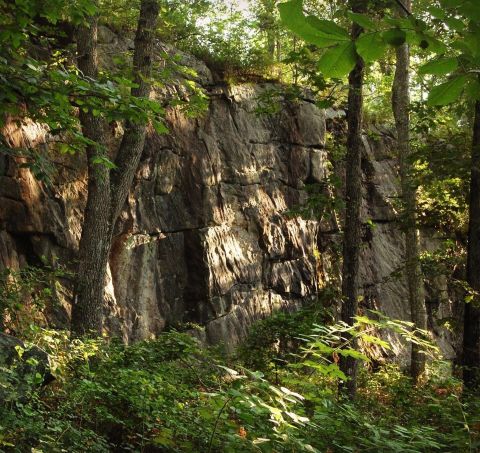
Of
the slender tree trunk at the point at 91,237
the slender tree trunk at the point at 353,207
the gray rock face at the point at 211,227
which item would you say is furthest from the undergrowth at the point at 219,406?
the gray rock face at the point at 211,227

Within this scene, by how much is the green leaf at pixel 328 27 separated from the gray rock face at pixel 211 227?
833 cm

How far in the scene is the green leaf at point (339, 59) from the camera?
1318 mm

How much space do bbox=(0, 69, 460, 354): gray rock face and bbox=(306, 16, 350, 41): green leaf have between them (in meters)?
8.33

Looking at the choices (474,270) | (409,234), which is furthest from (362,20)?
(409,234)

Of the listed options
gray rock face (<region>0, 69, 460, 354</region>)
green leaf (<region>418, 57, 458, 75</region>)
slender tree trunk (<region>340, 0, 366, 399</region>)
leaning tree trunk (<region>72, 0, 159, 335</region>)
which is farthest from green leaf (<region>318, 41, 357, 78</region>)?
gray rock face (<region>0, 69, 460, 354</region>)

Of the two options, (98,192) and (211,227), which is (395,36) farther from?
(211,227)

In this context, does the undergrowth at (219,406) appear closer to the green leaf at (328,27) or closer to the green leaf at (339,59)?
the green leaf at (339,59)

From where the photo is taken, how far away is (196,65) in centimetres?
1291

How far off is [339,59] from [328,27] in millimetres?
123

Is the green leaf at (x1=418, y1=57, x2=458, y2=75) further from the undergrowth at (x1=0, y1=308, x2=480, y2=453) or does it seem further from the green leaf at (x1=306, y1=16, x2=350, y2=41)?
the undergrowth at (x1=0, y1=308, x2=480, y2=453)

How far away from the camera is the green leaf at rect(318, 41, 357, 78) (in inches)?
51.9

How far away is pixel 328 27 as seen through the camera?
48.4 inches

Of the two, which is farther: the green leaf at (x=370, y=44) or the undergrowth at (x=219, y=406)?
the undergrowth at (x=219, y=406)

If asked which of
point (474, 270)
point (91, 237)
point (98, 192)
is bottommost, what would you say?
point (474, 270)
